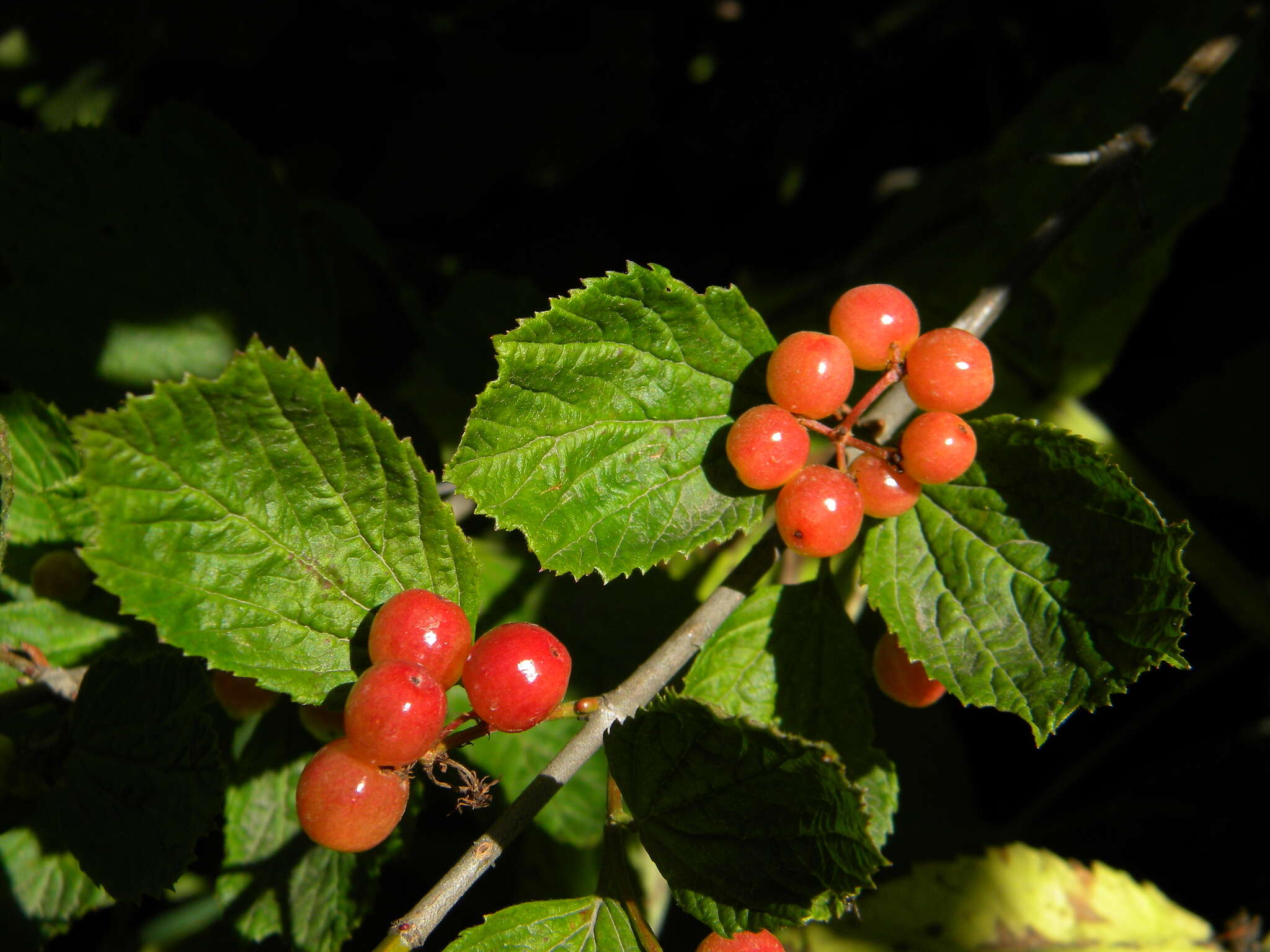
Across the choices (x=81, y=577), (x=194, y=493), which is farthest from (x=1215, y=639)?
(x=81, y=577)

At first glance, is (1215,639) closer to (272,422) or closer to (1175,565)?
(1175,565)

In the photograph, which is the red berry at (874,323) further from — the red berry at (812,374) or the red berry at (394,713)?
the red berry at (394,713)

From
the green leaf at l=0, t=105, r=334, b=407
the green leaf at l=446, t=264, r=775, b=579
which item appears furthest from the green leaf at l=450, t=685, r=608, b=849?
the green leaf at l=0, t=105, r=334, b=407

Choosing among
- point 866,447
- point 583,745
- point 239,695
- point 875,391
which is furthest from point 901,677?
point 239,695

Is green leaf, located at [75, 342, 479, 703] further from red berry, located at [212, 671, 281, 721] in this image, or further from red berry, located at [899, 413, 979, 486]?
red berry, located at [899, 413, 979, 486]

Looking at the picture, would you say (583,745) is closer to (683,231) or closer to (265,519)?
(265,519)

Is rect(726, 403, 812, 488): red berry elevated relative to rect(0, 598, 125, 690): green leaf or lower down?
elevated

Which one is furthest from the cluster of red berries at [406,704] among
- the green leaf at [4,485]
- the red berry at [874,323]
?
the red berry at [874,323]
